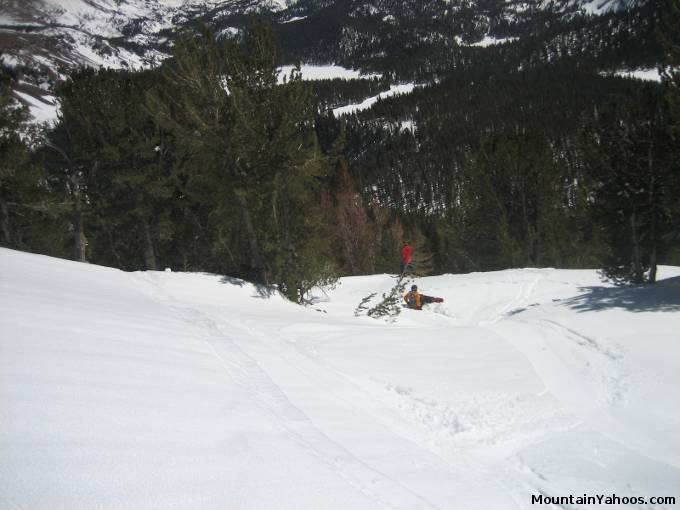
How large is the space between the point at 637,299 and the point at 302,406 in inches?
378

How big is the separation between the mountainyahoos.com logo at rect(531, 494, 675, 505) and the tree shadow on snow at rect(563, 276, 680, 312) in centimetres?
664

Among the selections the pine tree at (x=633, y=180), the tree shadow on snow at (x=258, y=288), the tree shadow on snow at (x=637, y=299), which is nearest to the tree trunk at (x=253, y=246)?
the tree shadow on snow at (x=258, y=288)

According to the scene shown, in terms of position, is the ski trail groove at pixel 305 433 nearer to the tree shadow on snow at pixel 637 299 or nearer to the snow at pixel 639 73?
the tree shadow on snow at pixel 637 299

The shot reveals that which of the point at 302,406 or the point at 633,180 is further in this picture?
the point at 633,180

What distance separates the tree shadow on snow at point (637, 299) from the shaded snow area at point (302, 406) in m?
0.75

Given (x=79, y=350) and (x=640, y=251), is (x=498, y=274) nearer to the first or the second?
(x=640, y=251)

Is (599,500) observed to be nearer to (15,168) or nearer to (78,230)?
(78,230)

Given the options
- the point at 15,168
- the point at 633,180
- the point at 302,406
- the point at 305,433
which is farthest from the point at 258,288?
the point at 633,180

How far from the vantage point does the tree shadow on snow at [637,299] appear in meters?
8.79

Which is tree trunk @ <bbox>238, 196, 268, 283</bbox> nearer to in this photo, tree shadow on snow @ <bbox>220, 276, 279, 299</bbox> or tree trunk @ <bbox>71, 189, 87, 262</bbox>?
tree shadow on snow @ <bbox>220, 276, 279, 299</bbox>

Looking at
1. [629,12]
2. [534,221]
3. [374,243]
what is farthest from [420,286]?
[629,12]

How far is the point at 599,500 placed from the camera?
326 cm

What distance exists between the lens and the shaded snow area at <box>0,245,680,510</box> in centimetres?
224

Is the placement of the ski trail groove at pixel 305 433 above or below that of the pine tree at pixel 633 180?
below
